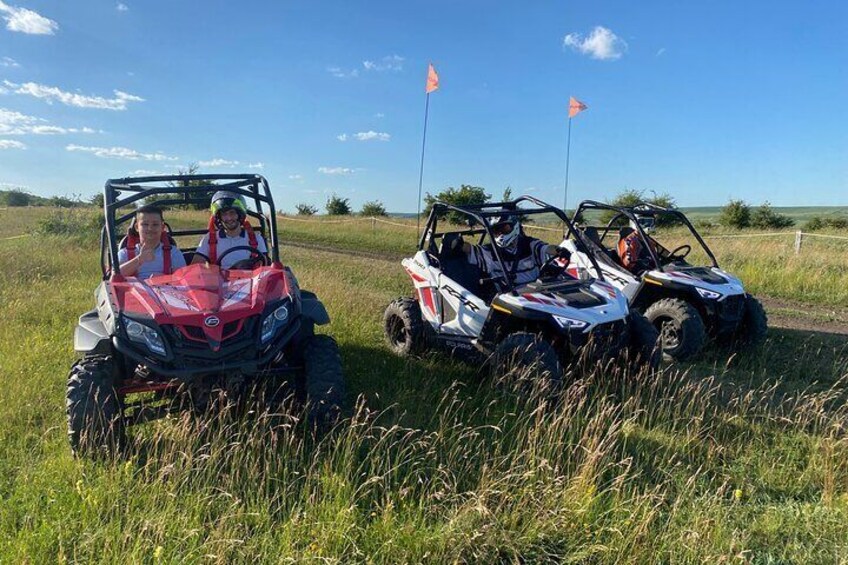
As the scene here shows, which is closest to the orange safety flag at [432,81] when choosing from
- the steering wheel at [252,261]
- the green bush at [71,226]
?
the steering wheel at [252,261]

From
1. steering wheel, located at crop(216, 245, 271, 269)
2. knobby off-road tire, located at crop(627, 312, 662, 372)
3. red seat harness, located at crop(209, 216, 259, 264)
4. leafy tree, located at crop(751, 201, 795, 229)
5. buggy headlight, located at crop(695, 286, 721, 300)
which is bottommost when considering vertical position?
knobby off-road tire, located at crop(627, 312, 662, 372)

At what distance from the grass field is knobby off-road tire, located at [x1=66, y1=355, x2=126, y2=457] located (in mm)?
106

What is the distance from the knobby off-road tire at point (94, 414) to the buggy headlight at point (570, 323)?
3312 mm

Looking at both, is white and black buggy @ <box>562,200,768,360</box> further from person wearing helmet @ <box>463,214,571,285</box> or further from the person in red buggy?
the person in red buggy

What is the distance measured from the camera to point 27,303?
24.0ft

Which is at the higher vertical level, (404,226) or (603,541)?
(404,226)

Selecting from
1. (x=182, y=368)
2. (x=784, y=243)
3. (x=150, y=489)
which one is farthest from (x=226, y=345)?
(x=784, y=243)

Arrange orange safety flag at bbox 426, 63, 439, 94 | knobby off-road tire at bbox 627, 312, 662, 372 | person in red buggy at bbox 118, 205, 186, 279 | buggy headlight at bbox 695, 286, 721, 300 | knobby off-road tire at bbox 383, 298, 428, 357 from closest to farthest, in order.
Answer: person in red buggy at bbox 118, 205, 186, 279 → knobby off-road tire at bbox 627, 312, 662, 372 → knobby off-road tire at bbox 383, 298, 428, 357 → buggy headlight at bbox 695, 286, 721, 300 → orange safety flag at bbox 426, 63, 439, 94

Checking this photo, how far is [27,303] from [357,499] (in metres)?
6.55

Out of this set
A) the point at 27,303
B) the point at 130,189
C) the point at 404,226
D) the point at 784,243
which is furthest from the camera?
the point at 404,226

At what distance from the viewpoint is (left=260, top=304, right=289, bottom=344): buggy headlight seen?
12.0ft

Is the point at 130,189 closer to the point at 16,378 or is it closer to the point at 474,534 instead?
the point at 16,378

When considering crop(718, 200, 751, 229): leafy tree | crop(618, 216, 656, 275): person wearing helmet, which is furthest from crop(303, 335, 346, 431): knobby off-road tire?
crop(718, 200, 751, 229): leafy tree

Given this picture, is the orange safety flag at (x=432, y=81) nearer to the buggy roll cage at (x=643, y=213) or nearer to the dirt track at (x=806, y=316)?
the buggy roll cage at (x=643, y=213)
